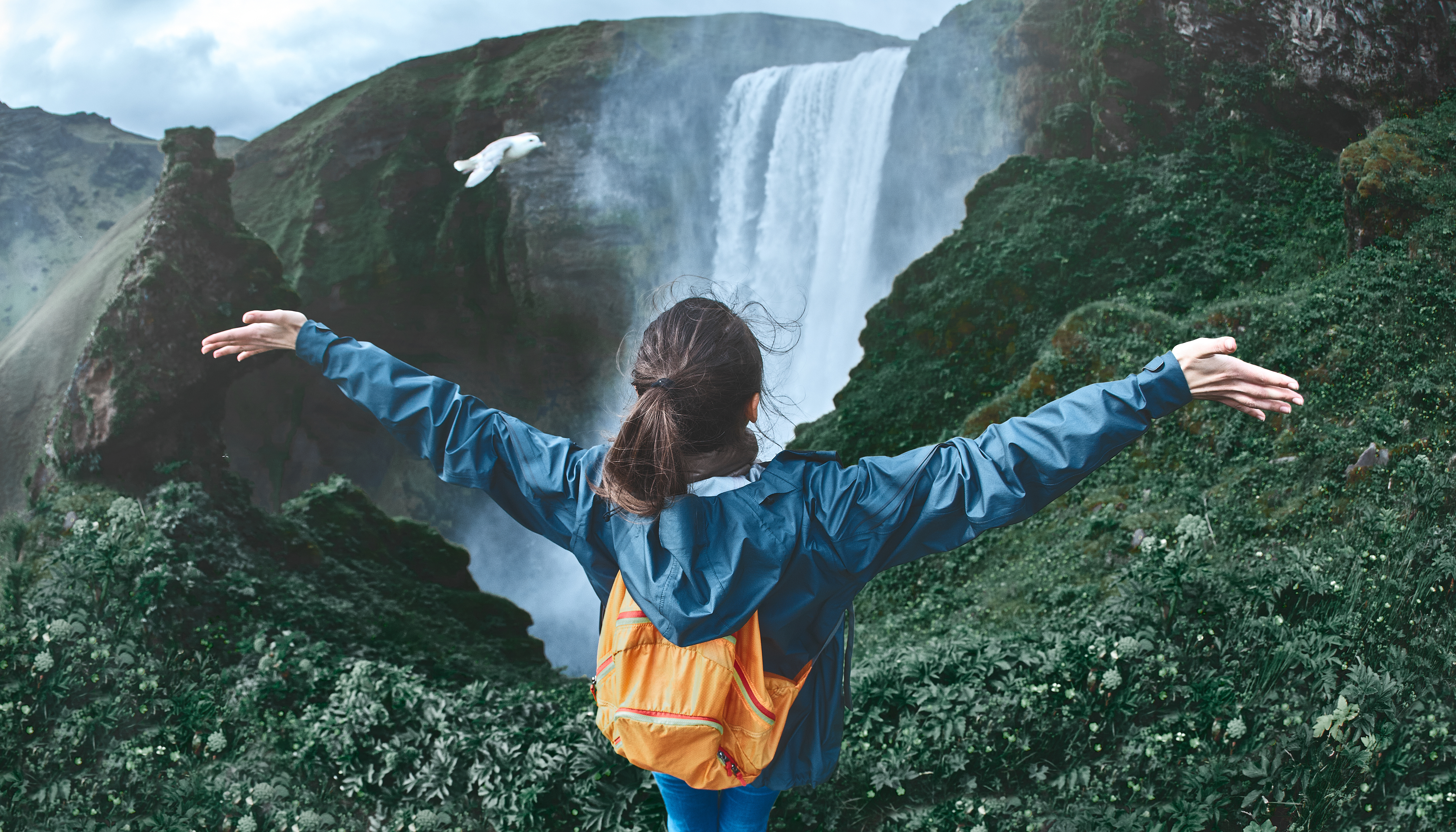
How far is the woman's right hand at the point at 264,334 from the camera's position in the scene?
7.01ft

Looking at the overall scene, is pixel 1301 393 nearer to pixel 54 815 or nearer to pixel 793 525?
pixel 793 525

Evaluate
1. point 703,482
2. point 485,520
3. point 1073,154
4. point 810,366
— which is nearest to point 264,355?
point 485,520

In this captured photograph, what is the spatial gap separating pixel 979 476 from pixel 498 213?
→ 50.1 feet

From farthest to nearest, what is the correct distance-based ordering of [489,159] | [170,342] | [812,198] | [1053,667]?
[812,198] < [170,342] < [489,159] < [1053,667]

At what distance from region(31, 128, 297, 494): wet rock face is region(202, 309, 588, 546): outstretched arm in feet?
22.3

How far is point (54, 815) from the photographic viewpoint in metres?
3.73

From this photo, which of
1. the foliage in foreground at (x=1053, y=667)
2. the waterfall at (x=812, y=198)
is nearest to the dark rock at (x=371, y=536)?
the foliage in foreground at (x=1053, y=667)

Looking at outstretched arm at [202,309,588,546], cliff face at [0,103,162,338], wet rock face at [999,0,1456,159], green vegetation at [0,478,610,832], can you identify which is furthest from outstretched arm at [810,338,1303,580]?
cliff face at [0,103,162,338]

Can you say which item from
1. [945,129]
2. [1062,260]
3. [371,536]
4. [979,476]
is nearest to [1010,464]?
[979,476]

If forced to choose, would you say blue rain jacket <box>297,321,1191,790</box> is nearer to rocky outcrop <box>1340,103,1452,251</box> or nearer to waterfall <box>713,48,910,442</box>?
rocky outcrop <box>1340,103,1452,251</box>

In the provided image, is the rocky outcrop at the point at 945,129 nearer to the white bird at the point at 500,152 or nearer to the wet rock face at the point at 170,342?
the white bird at the point at 500,152

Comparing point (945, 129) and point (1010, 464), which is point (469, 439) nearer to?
point (1010, 464)

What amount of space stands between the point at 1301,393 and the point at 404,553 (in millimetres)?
9176

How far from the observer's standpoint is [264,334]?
84.7 inches
